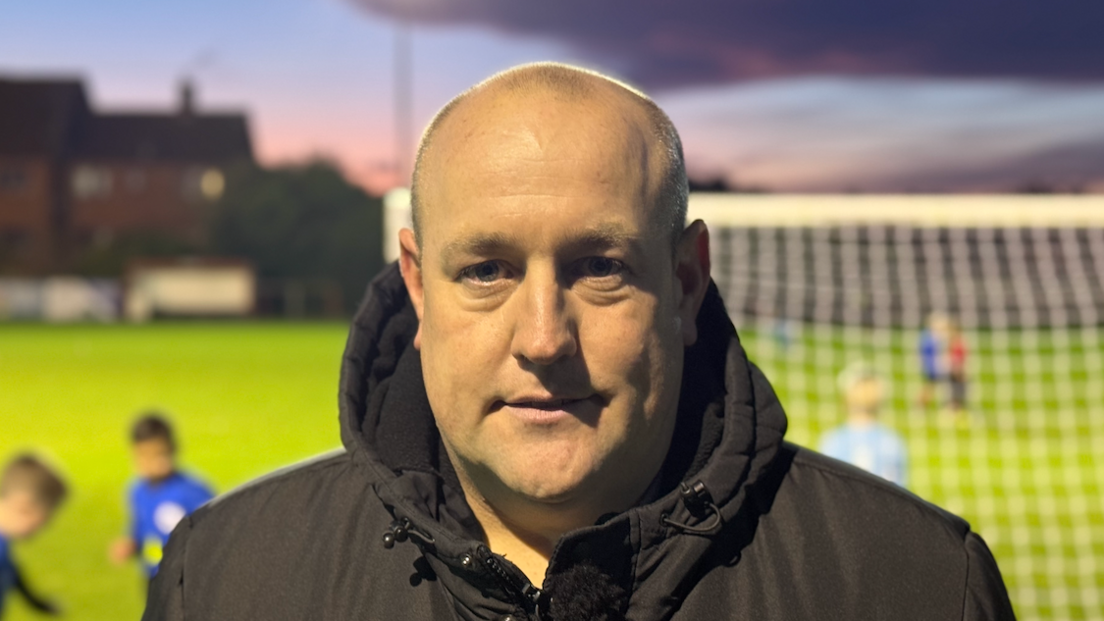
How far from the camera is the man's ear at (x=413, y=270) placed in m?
1.99

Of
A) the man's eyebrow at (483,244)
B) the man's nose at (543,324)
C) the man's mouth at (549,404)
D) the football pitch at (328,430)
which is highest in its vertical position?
the man's eyebrow at (483,244)

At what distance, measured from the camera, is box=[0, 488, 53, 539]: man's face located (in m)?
6.30

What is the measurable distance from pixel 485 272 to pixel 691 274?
0.37 m

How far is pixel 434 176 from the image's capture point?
184 centimetres

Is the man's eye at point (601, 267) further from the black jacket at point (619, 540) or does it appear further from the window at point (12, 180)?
the window at point (12, 180)

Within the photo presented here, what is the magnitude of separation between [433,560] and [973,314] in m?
20.3

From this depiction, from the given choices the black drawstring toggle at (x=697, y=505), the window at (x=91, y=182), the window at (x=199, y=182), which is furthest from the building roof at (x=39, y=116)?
the black drawstring toggle at (x=697, y=505)

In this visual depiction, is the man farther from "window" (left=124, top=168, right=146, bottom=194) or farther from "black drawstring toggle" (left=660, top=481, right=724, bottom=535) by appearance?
"window" (left=124, top=168, right=146, bottom=194)

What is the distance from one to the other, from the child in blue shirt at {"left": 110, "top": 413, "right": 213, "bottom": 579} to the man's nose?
18.2 feet

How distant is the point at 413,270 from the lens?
6.62 ft

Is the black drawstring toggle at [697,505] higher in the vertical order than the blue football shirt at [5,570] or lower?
higher

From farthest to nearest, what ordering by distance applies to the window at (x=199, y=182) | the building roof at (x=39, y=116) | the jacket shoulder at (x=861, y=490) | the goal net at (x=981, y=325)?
the window at (x=199, y=182) < the building roof at (x=39, y=116) < the goal net at (x=981, y=325) < the jacket shoulder at (x=861, y=490)

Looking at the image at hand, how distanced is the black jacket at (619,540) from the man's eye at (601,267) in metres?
0.35

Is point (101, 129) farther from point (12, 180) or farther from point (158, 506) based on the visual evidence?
point (158, 506)
